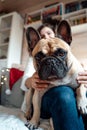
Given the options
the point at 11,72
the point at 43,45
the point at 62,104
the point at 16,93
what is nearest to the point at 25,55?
the point at 11,72

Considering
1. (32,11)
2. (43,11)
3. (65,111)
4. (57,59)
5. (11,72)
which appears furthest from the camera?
(32,11)

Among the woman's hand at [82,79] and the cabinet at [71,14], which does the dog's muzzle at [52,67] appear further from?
the cabinet at [71,14]

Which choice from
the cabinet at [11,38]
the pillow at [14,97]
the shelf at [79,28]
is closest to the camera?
the pillow at [14,97]

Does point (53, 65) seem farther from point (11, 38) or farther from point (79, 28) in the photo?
point (11, 38)

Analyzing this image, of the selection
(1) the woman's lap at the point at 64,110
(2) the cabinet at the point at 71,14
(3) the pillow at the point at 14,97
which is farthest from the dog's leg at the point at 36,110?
(2) the cabinet at the point at 71,14

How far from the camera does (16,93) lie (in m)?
1.62

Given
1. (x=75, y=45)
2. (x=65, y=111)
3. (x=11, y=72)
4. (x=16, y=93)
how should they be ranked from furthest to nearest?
(x=75, y=45) < (x=11, y=72) < (x=16, y=93) < (x=65, y=111)

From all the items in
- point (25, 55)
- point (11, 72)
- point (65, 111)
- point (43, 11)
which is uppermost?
point (43, 11)

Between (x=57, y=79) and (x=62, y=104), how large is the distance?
0.16 m

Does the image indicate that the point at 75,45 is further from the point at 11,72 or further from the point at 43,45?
the point at 43,45

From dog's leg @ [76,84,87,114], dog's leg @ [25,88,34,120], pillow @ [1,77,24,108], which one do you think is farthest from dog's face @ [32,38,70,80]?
pillow @ [1,77,24,108]

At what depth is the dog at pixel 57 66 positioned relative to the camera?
826 millimetres

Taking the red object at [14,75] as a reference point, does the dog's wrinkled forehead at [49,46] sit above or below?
above

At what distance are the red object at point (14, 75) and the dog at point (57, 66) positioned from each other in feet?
2.54
